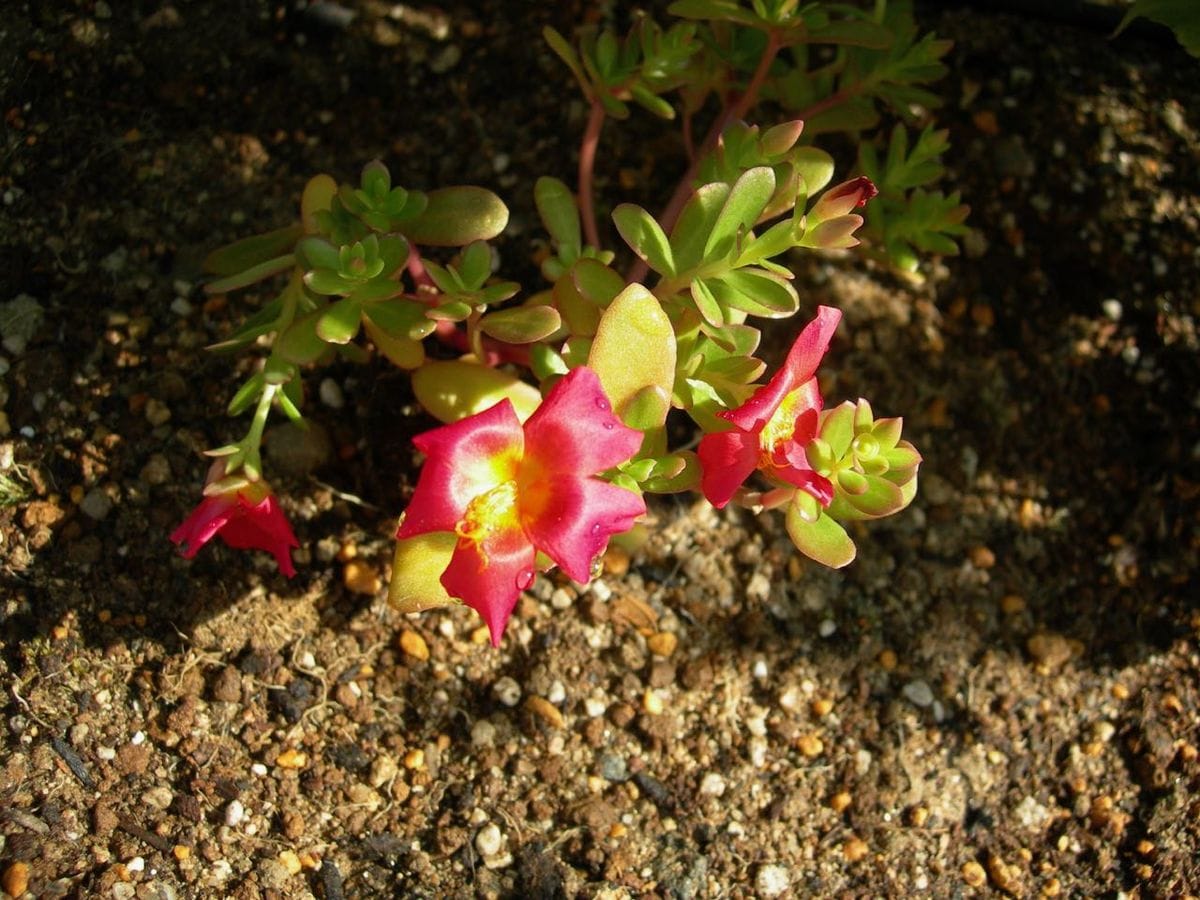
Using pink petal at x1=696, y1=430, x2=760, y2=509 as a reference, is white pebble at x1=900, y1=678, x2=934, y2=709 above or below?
below

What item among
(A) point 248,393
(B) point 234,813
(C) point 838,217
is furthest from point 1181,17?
(B) point 234,813

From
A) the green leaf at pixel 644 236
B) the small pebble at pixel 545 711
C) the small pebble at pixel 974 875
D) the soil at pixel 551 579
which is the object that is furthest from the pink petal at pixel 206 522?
the small pebble at pixel 974 875

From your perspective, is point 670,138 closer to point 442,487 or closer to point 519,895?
point 442,487

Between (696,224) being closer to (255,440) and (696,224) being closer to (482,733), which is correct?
(255,440)

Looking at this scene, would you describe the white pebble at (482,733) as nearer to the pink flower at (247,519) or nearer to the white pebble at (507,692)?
the white pebble at (507,692)

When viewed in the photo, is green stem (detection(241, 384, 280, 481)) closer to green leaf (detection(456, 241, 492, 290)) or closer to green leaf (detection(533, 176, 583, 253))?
green leaf (detection(456, 241, 492, 290))

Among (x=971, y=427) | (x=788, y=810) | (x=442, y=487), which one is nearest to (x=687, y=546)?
(x=788, y=810)

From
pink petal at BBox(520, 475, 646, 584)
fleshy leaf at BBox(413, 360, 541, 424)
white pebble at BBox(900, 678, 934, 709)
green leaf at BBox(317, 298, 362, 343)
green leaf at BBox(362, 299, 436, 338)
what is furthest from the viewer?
white pebble at BBox(900, 678, 934, 709)

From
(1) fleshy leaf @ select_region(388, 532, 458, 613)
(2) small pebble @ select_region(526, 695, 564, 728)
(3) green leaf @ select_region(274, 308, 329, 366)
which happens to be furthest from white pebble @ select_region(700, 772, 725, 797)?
(3) green leaf @ select_region(274, 308, 329, 366)
